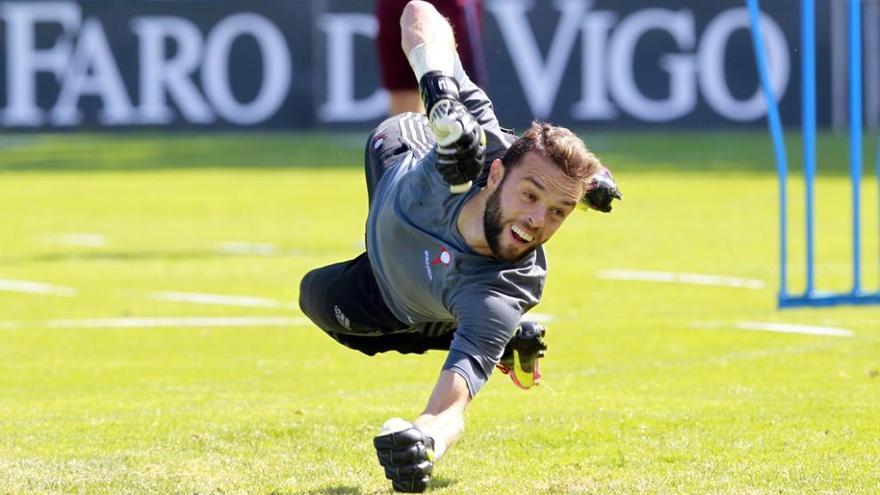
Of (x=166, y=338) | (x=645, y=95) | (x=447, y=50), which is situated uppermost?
(x=447, y=50)

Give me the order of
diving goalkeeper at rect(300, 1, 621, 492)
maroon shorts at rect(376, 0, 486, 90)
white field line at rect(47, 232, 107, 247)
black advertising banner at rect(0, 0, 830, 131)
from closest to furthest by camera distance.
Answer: diving goalkeeper at rect(300, 1, 621, 492), maroon shorts at rect(376, 0, 486, 90), white field line at rect(47, 232, 107, 247), black advertising banner at rect(0, 0, 830, 131)

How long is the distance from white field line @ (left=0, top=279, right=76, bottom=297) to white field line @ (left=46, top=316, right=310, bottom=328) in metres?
1.15

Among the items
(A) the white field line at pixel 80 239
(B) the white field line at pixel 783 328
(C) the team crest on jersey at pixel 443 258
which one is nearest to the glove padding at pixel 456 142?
(C) the team crest on jersey at pixel 443 258

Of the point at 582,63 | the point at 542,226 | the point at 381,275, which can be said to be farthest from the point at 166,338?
the point at 582,63

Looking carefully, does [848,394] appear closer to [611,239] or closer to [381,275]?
[381,275]

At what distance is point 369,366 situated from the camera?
923cm

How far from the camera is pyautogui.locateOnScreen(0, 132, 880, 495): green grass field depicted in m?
6.51

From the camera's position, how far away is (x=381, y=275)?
6934 millimetres

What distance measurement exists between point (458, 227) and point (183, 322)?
14.8 ft

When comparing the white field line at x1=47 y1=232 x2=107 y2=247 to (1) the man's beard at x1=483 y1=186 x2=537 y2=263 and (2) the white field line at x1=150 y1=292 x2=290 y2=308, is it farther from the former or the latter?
(1) the man's beard at x1=483 y1=186 x2=537 y2=263

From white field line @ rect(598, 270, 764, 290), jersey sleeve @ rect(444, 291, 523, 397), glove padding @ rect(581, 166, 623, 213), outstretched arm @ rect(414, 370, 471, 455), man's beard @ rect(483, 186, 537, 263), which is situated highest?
man's beard @ rect(483, 186, 537, 263)

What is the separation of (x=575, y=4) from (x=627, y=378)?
52.7 ft

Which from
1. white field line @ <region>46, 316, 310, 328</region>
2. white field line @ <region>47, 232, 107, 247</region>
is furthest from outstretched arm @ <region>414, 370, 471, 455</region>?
white field line @ <region>47, 232, 107, 247</region>

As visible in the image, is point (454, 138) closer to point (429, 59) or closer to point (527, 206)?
point (527, 206)
